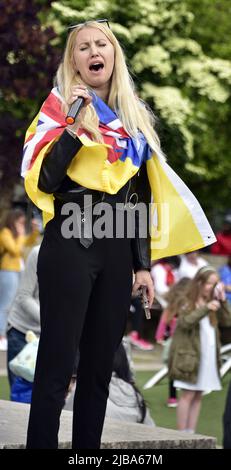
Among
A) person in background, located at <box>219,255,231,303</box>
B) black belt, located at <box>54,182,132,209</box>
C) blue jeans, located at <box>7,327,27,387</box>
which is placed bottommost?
person in background, located at <box>219,255,231,303</box>

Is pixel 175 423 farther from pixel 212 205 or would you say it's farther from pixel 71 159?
pixel 212 205

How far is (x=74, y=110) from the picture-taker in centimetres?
460

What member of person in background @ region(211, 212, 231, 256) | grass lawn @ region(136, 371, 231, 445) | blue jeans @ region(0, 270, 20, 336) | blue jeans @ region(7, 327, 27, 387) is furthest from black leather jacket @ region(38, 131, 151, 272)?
person in background @ region(211, 212, 231, 256)

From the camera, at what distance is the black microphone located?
4582mm

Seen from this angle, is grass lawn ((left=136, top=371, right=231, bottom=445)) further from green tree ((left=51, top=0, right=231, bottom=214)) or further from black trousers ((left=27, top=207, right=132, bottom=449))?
green tree ((left=51, top=0, right=231, bottom=214))

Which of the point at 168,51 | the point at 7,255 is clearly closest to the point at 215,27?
the point at 168,51

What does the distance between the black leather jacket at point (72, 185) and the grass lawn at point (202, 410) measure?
537 centimetres

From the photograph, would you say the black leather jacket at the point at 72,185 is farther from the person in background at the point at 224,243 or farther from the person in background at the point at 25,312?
the person in background at the point at 224,243

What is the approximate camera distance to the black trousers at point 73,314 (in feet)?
15.7

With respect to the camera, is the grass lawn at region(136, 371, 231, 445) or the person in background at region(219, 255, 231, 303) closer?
the grass lawn at region(136, 371, 231, 445)

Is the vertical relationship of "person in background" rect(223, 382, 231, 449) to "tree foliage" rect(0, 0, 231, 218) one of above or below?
above

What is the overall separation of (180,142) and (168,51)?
5.96 feet

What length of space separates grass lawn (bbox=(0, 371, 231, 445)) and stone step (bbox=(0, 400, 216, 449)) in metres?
3.84
